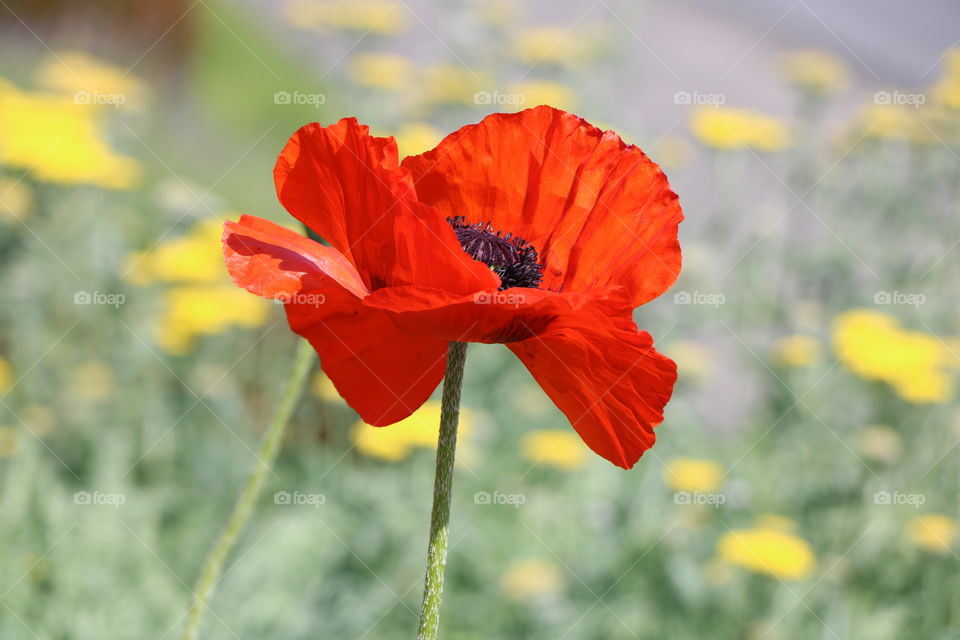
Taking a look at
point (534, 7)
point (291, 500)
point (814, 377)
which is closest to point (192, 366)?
point (291, 500)

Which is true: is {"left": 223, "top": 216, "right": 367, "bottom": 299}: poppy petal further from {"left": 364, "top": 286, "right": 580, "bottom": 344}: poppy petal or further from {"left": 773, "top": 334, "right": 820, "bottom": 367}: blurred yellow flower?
{"left": 773, "top": 334, "right": 820, "bottom": 367}: blurred yellow flower

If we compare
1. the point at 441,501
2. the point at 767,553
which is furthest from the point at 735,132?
the point at 441,501

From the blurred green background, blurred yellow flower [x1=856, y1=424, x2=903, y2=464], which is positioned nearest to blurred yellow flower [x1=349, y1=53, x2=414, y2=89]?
the blurred green background

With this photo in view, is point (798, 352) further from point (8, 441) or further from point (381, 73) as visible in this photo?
point (8, 441)

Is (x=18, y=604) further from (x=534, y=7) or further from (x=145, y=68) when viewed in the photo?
(x=534, y=7)

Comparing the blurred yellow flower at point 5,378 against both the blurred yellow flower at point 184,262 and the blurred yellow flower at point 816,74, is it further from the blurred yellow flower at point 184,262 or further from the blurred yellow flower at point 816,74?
the blurred yellow flower at point 816,74

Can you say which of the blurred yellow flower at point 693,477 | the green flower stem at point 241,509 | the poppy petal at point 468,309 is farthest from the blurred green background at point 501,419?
the poppy petal at point 468,309

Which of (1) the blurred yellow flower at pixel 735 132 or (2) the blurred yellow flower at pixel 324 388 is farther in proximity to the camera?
(1) the blurred yellow flower at pixel 735 132
